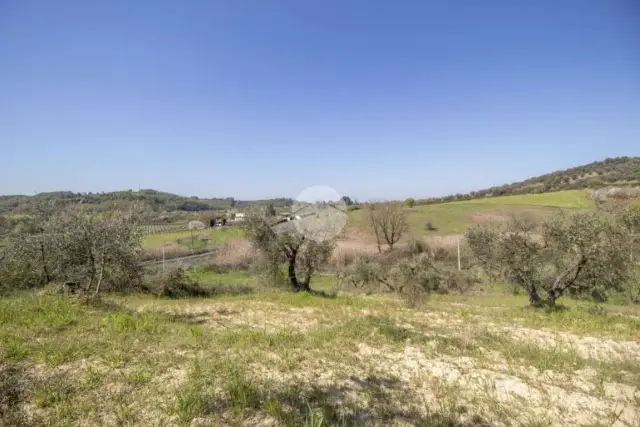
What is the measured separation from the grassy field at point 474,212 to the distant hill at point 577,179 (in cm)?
2104

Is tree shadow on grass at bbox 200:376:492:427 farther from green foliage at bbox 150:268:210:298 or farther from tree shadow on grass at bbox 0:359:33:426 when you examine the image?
green foliage at bbox 150:268:210:298

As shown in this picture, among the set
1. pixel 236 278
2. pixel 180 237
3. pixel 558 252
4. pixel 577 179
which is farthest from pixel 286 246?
pixel 577 179

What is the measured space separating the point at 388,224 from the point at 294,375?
46.9 m

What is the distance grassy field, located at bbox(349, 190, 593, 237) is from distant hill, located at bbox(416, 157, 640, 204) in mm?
21037

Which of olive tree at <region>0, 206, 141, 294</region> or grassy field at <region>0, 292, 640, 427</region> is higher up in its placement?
olive tree at <region>0, 206, 141, 294</region>

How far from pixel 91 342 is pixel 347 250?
40723 millimetres

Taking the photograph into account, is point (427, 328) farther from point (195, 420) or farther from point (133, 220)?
point (133, 220)

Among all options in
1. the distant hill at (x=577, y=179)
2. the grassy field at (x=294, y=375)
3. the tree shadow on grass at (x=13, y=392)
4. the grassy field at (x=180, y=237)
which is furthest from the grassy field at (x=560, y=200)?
the tree shadow on grass at (x=13, y=392)

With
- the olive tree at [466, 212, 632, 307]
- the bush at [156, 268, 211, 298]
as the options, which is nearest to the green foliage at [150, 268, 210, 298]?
the bush at [156, 268, 211, 298]

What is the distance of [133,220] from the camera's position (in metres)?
13.6

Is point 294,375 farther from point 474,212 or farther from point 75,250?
point 474,212

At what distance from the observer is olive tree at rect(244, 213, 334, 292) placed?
1870cm

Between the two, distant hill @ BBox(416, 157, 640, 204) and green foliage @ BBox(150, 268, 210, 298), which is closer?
green foliage @ BBox(150, 268, 210, 298)

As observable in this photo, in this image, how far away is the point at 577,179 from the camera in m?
97.4
